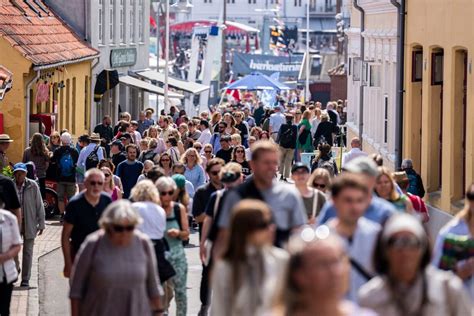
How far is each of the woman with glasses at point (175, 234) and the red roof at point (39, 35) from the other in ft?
49.6

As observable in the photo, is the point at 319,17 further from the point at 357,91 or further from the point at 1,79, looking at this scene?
the point at 1,79

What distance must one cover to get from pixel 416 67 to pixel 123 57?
21.8 m

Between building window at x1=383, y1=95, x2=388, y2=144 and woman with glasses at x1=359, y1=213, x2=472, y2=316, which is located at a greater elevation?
building window at x1=383, y1=95, x2=388, y2=144

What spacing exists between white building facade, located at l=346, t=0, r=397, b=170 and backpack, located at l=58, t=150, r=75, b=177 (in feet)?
17.7

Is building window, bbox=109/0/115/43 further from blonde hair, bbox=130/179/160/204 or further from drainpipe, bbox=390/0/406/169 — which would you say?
blonde hair, bbox=130/179/160/204

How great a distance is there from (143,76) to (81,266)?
3782 centimetres

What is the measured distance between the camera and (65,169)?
79.3 ft

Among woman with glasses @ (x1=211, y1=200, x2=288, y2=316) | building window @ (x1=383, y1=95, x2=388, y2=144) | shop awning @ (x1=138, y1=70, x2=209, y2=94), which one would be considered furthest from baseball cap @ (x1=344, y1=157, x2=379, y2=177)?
shop awning @ (x1=138, y1=70, x2=209, y2=94)

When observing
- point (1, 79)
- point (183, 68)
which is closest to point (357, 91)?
point (1, 79)

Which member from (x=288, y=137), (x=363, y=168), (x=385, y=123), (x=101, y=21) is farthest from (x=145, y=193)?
(x=101, y=21)

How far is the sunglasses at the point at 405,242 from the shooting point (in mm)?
7488

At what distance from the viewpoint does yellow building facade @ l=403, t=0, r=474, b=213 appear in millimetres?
20263

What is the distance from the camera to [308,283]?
21.1 feet

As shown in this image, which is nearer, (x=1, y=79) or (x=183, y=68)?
(x=1, y=79)
